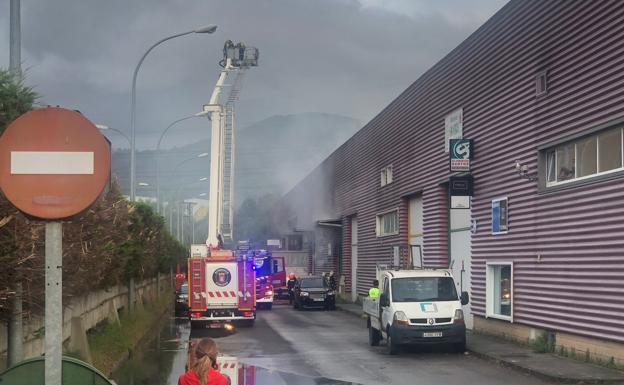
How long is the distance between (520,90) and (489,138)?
250 cm

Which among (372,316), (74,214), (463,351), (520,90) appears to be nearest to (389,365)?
(463,351)

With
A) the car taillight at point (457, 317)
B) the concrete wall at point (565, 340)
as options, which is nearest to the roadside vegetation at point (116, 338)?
the car taillight at point (457, 317)

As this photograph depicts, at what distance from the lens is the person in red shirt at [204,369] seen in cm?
501

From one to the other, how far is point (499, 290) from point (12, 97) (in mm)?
16178

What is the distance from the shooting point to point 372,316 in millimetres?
20516

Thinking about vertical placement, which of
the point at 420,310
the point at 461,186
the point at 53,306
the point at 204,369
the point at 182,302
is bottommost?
the point at 182,302

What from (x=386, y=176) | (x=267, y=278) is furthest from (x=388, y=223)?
(x=267, y=278)

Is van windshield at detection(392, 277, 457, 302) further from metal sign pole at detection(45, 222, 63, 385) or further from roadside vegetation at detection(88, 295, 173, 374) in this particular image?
metal sign pole at detection(45, 222, 63, 385)

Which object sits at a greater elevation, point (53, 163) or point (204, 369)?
point (53, 163)

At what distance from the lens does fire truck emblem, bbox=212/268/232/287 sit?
2633cm

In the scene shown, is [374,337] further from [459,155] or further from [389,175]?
[389,175]

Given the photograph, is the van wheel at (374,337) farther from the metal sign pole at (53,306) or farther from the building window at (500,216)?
the metal sign pole at (53,306)

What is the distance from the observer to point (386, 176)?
35.2m

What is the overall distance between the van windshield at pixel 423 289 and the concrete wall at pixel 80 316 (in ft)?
22.5
